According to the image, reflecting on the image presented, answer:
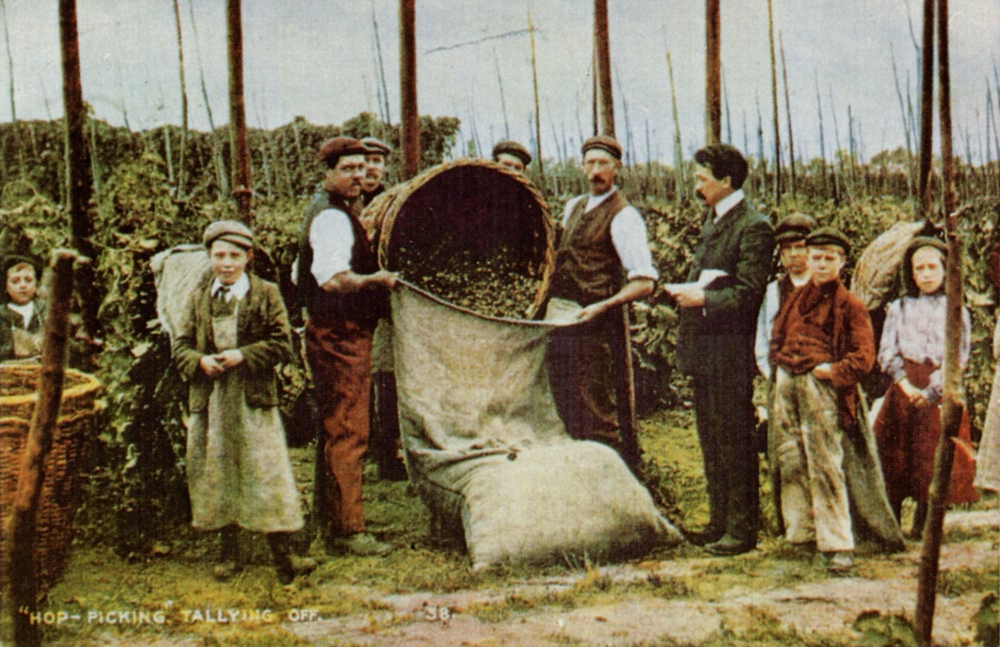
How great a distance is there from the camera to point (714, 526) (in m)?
4.28

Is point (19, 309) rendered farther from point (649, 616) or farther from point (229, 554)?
point (649, 616)

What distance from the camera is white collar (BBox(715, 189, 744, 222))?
4094 mm

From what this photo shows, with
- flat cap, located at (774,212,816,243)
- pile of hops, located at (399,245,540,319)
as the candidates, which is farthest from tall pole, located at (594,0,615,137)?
flat cap, located at (774,212,816,243)

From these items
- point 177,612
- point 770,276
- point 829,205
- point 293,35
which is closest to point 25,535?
point 177,612

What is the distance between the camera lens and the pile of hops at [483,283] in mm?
4555

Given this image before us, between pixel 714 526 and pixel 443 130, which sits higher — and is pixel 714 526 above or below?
below

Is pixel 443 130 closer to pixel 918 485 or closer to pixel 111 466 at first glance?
pixel 111 466

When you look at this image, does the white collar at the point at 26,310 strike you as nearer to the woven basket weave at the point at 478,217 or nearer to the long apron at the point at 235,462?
the long apron at the point at 235,462

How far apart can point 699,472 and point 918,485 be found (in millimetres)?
1004

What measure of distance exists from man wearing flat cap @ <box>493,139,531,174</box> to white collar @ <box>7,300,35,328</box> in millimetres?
2241

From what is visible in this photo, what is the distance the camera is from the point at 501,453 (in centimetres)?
423

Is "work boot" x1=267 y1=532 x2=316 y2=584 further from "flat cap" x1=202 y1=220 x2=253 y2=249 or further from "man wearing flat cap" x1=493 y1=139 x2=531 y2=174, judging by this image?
"man wearing flat cap" x1=493 y1=139 x2=531 y2=174

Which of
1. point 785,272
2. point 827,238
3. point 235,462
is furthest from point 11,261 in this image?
point 827,238

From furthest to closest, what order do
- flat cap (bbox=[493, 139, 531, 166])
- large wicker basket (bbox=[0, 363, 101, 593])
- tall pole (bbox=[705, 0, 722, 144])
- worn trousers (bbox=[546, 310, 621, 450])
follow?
flat cap (bbox=[493, 139, 531, 166]) < worn trousers (bbox=[546, 310, 621, 450]) < tall pole (bbox=[705, 0, 722, 144]) < large wicker basket (bbox=[0, 363, 101, 593])
